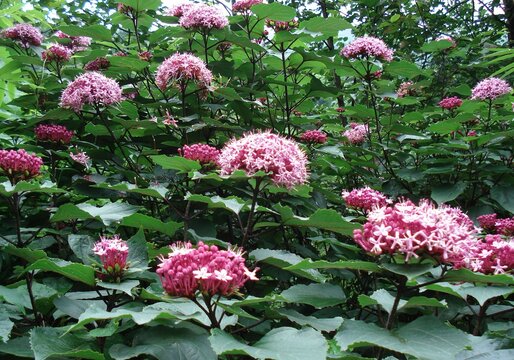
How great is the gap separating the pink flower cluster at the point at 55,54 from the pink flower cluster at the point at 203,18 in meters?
1.02

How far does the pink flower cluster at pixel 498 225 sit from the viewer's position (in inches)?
112

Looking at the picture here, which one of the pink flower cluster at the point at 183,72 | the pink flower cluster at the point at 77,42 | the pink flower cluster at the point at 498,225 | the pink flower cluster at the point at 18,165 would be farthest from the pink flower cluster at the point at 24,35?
the pink flower cluster at the point at 498,225

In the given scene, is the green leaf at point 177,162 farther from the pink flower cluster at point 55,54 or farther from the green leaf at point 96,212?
the pink flower cluster at point 55,54

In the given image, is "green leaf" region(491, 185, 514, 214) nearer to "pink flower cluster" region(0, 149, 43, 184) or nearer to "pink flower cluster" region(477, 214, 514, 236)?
"pink flower cluster" region(477, 214, 514, 236)

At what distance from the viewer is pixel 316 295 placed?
2.12m

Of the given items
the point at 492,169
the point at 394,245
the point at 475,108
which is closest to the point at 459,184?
the point at 492,169

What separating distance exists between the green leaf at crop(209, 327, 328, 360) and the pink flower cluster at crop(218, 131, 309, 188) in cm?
84

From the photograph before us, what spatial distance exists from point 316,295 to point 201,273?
0.73m

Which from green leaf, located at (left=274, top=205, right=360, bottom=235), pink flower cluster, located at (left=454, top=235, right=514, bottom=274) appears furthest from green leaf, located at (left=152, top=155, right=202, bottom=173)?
pink flower cluster, located at (left=454, top=235, right=514, bottom=274)

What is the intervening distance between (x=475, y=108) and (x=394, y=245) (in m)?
3.59

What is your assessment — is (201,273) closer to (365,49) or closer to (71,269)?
(71,269)

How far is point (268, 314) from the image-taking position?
2023 mm

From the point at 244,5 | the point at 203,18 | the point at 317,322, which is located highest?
the point at 244,5

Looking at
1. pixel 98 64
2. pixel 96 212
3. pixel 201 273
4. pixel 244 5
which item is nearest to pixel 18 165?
pixel 96 212
